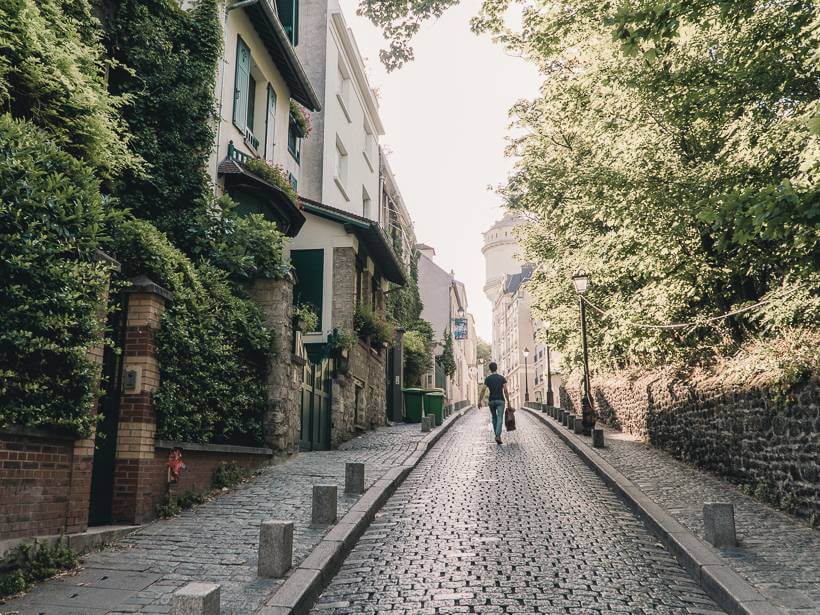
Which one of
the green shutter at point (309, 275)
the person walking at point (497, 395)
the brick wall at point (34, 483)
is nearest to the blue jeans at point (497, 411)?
the person walking at point (497, 395)

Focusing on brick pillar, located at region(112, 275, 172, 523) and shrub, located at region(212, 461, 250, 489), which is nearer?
brick pillar, located at region(112, 275, 172, 523)

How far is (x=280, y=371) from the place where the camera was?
10.4 meters

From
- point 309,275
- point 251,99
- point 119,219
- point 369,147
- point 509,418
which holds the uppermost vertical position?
point 369,147

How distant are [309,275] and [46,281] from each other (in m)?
11.7

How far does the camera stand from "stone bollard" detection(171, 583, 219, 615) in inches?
149

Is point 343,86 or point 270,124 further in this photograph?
point 343,86

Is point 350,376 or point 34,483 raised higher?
point 350,376

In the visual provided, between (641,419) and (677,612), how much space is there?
34.4 feet

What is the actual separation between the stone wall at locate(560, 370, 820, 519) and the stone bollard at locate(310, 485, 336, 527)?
17.3 ft

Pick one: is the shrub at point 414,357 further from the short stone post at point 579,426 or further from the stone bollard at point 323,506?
the stone bollard at point 323,506

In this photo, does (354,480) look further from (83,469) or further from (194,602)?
→ (194,602)

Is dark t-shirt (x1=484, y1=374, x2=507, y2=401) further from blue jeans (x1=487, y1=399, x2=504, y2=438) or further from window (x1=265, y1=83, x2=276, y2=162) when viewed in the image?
window (x1=265, y1=83, x2=276, y2=162)

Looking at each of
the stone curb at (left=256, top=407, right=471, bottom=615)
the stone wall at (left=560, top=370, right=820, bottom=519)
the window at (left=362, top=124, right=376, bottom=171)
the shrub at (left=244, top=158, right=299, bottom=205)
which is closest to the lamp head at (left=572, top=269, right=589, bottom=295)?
the stone wall at (left=560, top=370, right=820, bottom=519)

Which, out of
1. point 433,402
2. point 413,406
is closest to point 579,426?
point 433,402
